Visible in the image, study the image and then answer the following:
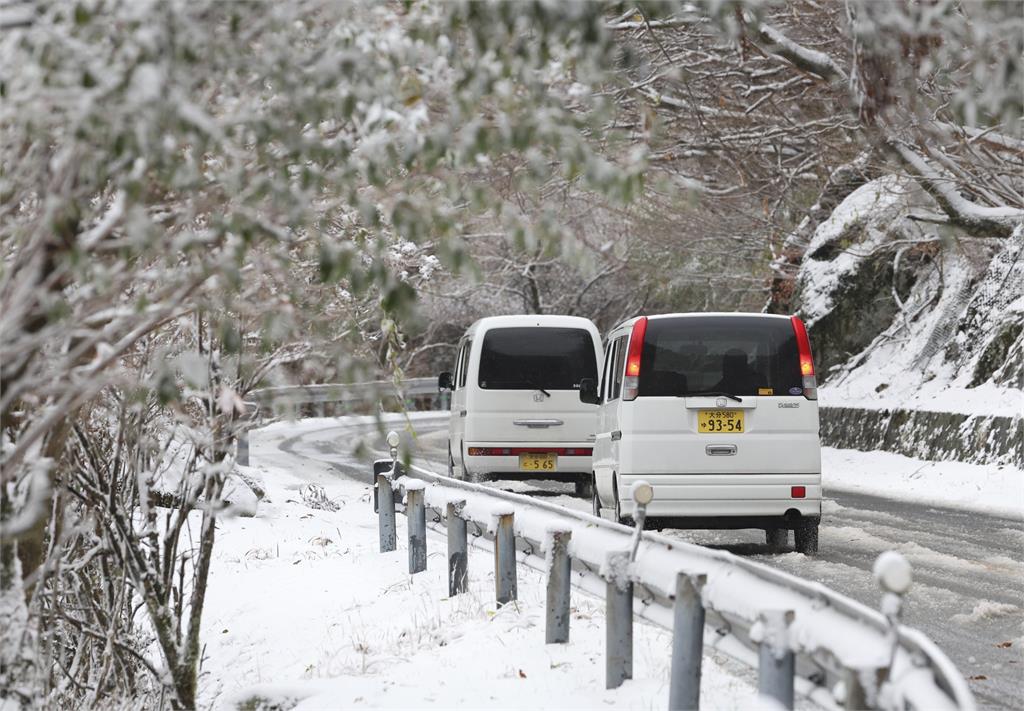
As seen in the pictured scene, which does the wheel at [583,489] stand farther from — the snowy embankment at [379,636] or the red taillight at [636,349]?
the red taillight at [636,349]

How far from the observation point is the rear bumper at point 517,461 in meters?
16.6

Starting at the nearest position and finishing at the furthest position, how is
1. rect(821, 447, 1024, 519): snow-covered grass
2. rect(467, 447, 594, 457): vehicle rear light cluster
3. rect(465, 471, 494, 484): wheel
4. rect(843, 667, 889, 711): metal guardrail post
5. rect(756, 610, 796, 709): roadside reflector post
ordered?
rect(843, 667, 889, 711): metal guardrail post → rect(756, 610, 796, 709): roadside reflector post → rect(821, 447, 1024, 519): snow-covered grass → rect(467, 447, 594, 457): vehicle rear light cluster → rect(465, 471, 494, 484): wheel

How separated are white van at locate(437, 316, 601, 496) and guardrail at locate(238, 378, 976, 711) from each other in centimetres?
738

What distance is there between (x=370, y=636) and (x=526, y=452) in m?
7.50

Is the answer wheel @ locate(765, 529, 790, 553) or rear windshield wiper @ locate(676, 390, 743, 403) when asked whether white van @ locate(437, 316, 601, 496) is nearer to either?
wheel @ locate(765, 529, 790, 553)

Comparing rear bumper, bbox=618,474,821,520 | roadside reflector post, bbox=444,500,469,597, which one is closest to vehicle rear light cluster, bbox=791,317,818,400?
rear bumper, bbox=618,474,821,520

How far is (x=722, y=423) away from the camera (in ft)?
36.5

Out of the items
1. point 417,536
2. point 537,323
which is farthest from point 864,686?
point 537,323

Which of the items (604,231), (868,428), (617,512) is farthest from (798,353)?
(604,231)

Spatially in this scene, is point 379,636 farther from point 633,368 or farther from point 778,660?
point 778,660

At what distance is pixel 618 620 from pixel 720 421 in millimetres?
4935

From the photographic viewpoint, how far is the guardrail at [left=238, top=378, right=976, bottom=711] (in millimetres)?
3871

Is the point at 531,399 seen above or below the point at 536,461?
above

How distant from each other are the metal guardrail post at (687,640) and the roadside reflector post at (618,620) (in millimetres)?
805
